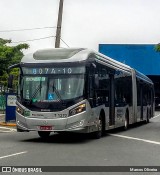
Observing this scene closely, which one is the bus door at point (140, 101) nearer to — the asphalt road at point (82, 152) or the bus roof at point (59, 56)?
the asphalt road at point (82, 152)

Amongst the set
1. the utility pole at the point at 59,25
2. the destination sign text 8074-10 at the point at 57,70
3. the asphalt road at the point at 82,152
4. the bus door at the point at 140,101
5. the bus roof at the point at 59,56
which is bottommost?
the asphalt road at the point at 82,152

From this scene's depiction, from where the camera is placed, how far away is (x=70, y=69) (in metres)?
15.6

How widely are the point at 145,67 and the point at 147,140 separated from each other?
3689 centimetres

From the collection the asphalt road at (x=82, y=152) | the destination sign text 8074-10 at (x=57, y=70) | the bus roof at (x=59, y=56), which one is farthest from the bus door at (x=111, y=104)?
the destination sign text 8074-10 at (x=57, y=70)

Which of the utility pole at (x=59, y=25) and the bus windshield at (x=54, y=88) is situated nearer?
the bus windshield at (x=54, y=88)

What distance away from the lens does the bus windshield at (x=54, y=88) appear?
50.2ft

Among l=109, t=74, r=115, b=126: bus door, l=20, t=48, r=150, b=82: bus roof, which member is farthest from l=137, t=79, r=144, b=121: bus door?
l=20, t=48, r=150, b=82: bus roof

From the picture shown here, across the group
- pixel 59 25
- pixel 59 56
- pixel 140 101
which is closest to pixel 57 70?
pixel 59 56

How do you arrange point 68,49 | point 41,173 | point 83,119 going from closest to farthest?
point 41,173, point 83,119, point 68,49

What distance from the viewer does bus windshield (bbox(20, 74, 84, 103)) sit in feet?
50.2

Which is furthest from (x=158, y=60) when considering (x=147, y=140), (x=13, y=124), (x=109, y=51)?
(x=147, y=140)

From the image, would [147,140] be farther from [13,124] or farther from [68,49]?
[13,124]

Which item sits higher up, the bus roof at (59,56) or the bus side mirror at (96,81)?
the bus roof at (59,56)

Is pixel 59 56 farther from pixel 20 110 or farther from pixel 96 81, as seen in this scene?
pixel 20 110
